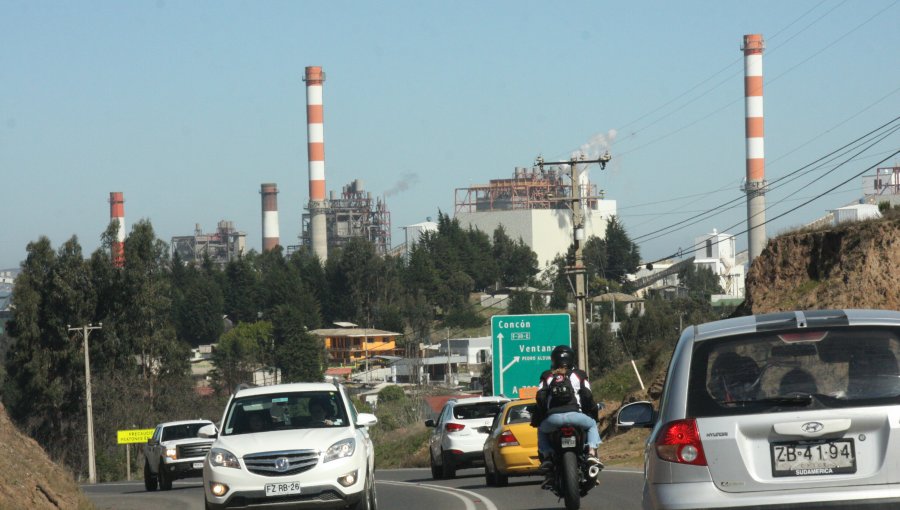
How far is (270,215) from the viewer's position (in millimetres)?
171250

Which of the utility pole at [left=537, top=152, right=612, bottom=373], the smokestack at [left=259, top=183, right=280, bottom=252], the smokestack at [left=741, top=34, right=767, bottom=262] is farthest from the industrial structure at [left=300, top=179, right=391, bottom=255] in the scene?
the utility pole at [left=537, top=152, right=612, bottom=373]

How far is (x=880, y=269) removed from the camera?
34188 mm

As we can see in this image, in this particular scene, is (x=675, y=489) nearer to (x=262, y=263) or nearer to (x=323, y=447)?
(x=323, y=447)

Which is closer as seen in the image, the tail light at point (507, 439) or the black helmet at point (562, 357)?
the black helmet at point (562, 357)

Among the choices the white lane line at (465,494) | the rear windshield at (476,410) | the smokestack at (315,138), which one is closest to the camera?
the white lane line at (465,494)

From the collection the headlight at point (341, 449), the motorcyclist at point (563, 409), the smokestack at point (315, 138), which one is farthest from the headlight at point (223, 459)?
the smokestack at point (315, 138)

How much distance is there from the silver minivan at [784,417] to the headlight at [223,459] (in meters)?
6.46

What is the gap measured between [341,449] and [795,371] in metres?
6.78

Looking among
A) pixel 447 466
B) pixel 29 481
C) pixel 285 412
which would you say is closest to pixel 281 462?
pixel 285 412

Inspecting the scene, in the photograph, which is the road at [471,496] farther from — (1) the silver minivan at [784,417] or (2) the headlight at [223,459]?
(1) the silver minivan at [784,417]

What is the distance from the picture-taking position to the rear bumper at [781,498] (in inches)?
243

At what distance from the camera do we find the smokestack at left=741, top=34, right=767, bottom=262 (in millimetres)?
98062

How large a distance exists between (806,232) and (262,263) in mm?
116752

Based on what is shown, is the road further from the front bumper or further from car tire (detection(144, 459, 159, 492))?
the front bumper
